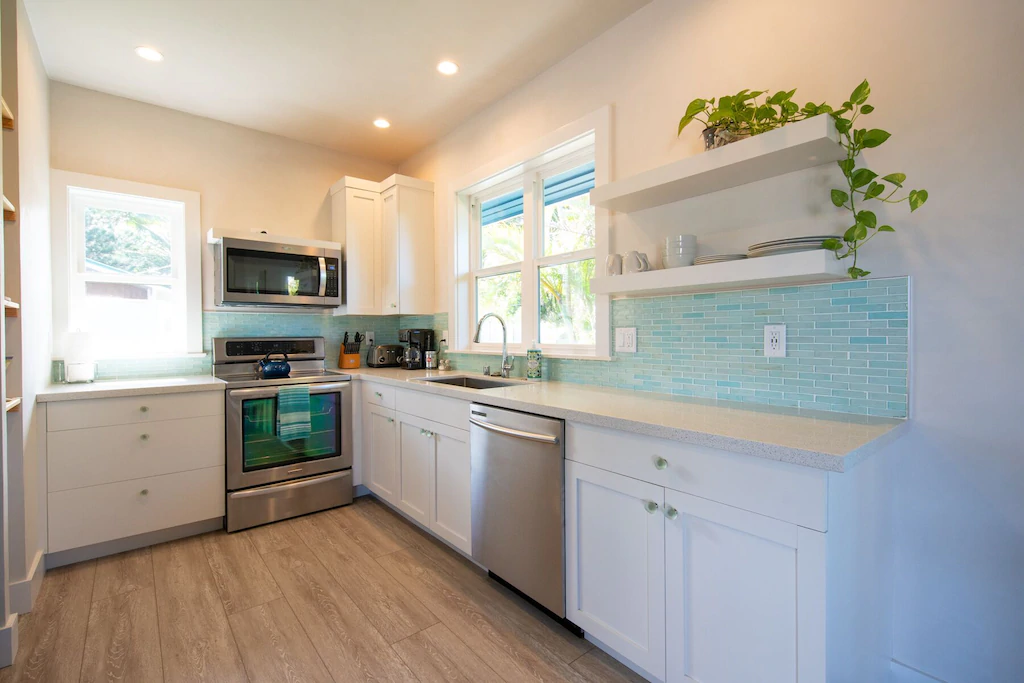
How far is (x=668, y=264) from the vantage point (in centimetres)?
183

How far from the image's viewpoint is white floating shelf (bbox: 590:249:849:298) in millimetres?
1396

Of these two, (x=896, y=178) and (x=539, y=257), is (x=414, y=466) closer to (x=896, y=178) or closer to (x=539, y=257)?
(x=539, y=257)

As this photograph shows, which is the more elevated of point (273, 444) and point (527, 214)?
point (527, 214)

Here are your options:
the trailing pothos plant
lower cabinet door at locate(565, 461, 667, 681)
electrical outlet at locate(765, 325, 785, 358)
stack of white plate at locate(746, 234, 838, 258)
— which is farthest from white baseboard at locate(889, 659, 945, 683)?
stack of white plate at locate(746, 234, 838, 258)

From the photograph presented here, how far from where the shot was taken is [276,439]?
2850 mm

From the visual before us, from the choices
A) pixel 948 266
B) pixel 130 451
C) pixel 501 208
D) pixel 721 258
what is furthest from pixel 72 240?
pixel 948 266

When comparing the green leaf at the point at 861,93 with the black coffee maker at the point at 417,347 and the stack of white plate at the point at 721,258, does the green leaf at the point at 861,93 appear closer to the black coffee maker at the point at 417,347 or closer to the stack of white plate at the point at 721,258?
the stack of white plate at the point at 721,258

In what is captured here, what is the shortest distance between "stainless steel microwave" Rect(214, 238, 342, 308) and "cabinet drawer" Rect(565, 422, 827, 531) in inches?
94.4

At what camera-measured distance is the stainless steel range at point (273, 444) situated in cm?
272

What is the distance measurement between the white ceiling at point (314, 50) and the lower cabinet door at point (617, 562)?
6.76ft

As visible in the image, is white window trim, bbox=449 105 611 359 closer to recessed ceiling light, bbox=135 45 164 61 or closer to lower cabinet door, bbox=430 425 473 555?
lower cabinet door, bbox=430 425 473 555

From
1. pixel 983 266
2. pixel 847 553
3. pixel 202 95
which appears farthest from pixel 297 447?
pixel 983 266

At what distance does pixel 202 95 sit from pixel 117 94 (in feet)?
1.75

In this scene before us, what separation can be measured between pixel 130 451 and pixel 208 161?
1974 mm
